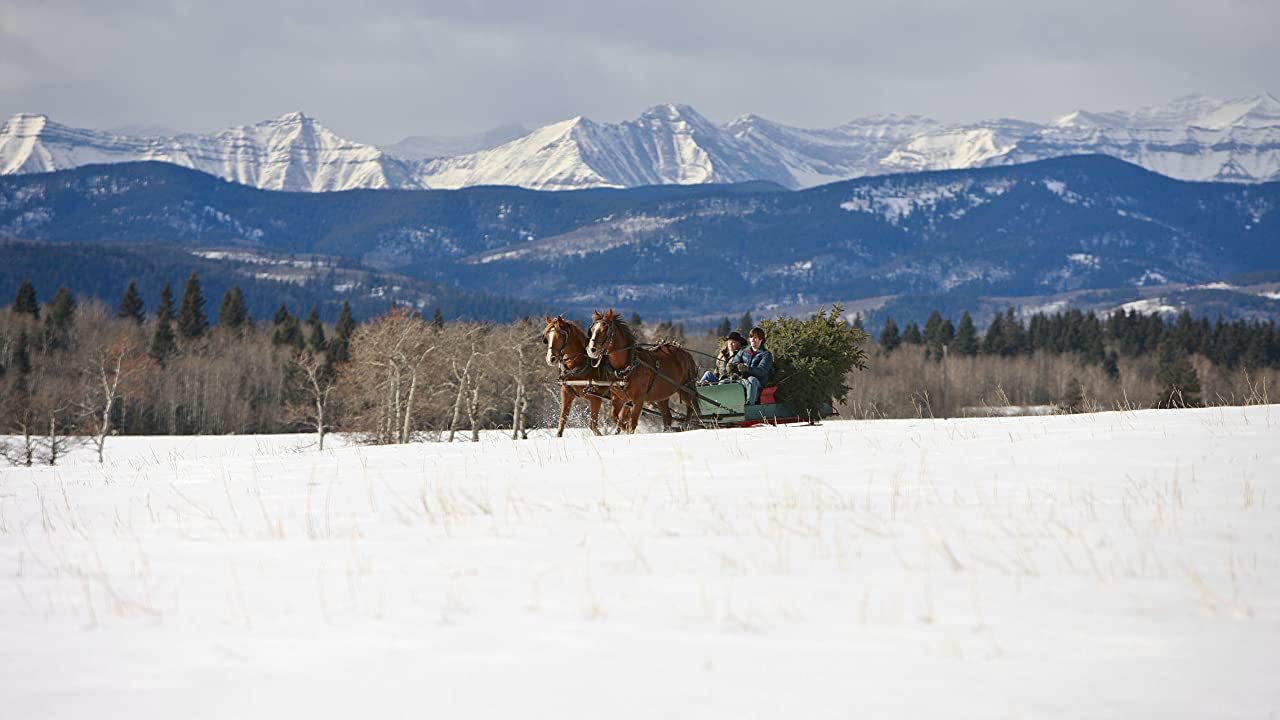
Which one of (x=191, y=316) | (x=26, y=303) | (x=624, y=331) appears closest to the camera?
(x=624, y=331)

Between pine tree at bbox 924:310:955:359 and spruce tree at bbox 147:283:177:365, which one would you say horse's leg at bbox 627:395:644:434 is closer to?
spruce tree at bbox 147:283:177:365

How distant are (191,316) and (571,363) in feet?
449

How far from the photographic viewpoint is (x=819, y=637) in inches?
283

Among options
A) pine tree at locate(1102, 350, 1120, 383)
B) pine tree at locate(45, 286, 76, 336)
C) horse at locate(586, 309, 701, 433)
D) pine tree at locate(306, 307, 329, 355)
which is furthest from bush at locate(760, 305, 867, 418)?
pine tree at locate(1102, 350, 1120, 383)

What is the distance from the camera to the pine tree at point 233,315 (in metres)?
153

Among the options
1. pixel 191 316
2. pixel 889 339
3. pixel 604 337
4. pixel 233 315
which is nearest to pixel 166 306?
pixel 191 316

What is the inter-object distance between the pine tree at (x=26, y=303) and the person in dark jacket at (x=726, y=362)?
138 metres

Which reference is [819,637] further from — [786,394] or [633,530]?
[786,394]

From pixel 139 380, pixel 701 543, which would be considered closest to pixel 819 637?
pixel 701 543

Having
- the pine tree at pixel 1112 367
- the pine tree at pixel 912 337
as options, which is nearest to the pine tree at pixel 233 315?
the pine tree at pixel 912 337

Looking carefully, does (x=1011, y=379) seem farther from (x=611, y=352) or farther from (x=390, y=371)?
(x=611, y=352)

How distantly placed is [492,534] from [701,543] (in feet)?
5.93

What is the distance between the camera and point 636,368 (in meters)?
20.4

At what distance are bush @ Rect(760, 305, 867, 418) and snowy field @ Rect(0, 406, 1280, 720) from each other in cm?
892
